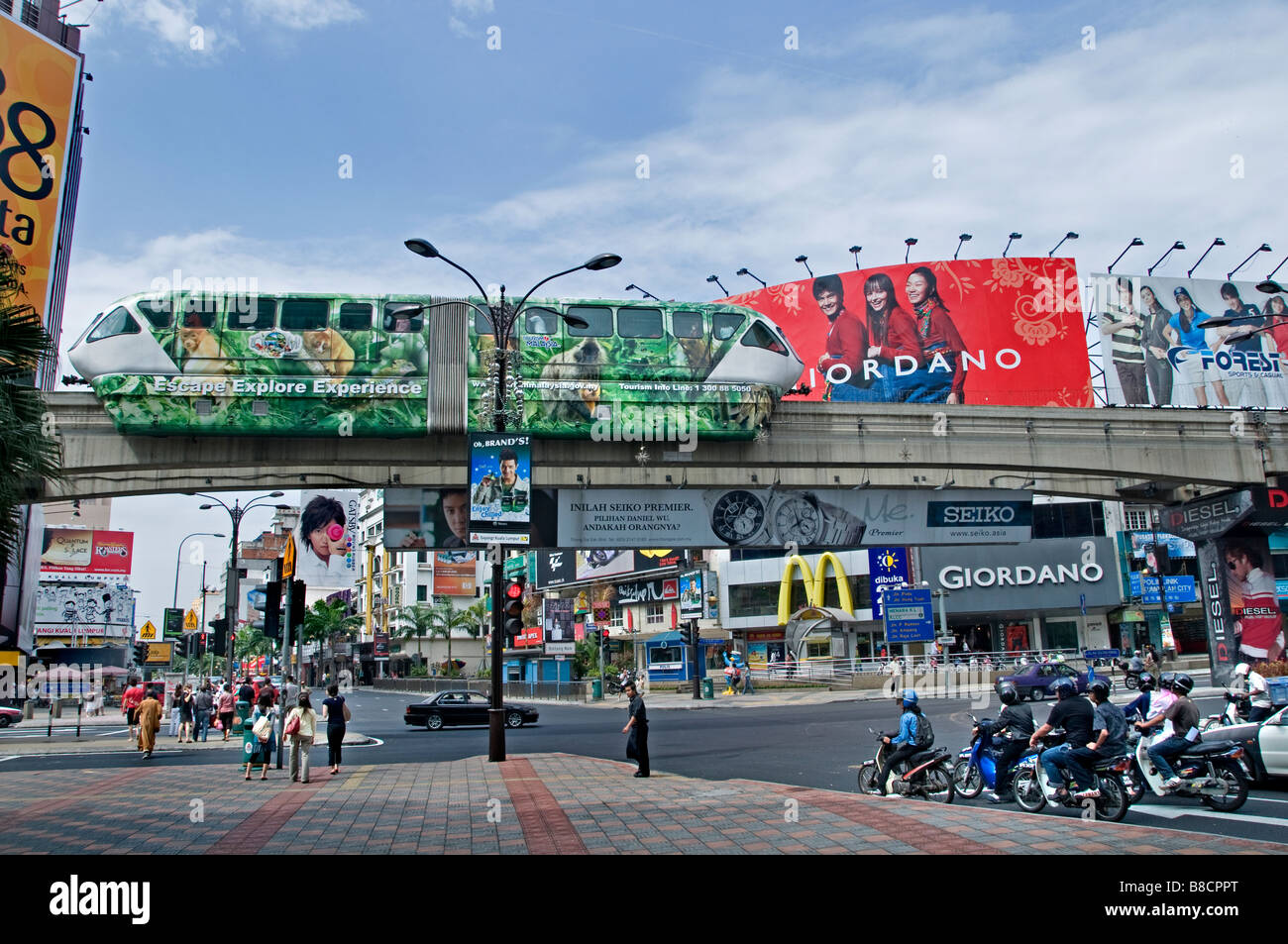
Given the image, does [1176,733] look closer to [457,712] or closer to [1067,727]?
[1067,727]

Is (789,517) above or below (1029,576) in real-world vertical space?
above

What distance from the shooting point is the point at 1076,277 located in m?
49.3

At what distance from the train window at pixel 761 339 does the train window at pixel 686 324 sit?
49.6 inches

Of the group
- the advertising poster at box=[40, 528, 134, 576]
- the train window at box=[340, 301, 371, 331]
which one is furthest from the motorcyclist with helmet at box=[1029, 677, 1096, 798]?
the advertising poster at box=[40, 528, 134, 576]

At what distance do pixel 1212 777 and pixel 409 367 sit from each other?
17.7 meters

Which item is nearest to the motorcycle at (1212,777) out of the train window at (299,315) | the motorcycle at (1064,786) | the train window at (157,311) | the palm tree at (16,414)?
the motorcycle at (1064,786)

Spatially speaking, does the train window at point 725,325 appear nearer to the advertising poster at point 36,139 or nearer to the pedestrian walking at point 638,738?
the pedestrian walking at point 638,738

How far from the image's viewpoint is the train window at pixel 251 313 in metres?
21.4

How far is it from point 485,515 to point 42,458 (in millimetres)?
7689

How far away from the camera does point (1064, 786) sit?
10.6m

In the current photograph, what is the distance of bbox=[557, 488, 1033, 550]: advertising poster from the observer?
1024 inches

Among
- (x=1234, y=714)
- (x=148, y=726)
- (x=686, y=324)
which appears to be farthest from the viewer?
(x=686, y=324)

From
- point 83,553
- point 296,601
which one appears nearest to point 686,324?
point 296,601
